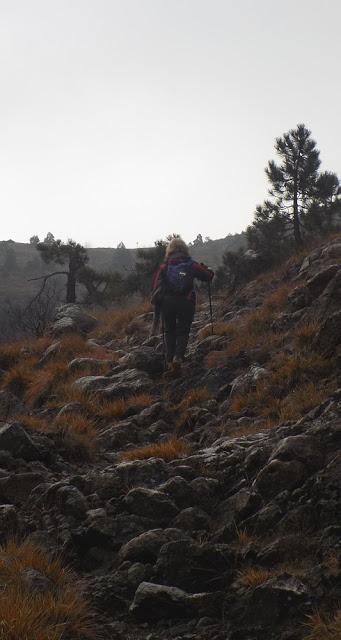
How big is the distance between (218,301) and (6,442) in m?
8.38

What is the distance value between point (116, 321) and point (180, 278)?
15.7 ft

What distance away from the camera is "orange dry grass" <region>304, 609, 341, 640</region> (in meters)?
2.35

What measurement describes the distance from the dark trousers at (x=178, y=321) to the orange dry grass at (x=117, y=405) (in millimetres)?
1165

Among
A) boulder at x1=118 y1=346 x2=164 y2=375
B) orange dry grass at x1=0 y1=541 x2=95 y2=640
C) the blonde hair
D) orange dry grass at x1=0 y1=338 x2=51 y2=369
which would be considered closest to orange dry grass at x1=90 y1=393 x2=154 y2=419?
boulder at x1=118 y1=346 x2=164 y2=375

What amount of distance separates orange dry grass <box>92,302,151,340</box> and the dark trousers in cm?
374

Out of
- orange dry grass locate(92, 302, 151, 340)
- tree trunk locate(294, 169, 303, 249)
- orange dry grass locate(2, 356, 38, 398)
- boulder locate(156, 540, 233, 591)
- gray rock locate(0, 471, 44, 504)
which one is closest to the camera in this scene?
boulder locate(156, 540, 233, 591)

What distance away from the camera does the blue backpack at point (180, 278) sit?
8.41 metres

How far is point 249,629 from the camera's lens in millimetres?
2697

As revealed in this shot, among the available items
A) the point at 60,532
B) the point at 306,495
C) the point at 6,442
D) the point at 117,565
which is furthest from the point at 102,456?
the point at 306,495

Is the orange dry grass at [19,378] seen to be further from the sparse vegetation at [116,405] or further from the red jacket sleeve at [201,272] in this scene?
the red jacket sleeve at [201,272]

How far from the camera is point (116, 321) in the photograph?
12953 mm

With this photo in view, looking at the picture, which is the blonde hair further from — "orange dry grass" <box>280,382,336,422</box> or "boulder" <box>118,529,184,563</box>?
"boulder" <box>118,529,184,563</box>

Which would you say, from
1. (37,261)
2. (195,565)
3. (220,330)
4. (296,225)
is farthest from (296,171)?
(37,261)

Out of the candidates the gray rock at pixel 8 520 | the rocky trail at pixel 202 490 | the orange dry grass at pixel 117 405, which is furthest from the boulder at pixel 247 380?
the gray rock at pixel 8 520
